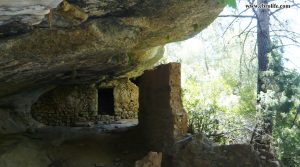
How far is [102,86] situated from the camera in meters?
12.9

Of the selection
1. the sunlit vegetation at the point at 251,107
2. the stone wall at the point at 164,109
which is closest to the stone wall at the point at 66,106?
the sunlit vegetation at the point at 251,107

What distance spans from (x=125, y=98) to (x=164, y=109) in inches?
248

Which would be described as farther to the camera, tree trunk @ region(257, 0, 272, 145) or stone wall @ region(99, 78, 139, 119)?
stone wall @ region(99, 78, 139, 119)

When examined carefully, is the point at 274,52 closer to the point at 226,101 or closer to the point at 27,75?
the point at 226,101

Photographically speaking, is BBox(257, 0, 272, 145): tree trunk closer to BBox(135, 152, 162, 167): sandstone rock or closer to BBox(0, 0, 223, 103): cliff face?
BBox(0, 0, 223, 103): cliff face

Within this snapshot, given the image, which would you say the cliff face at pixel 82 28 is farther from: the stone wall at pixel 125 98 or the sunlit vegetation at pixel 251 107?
the stone wall at pixel 125 98

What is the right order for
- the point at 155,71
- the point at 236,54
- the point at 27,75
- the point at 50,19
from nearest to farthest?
the point at 50,19, the point at 27,75, the point at 155,71, the point at 236,54

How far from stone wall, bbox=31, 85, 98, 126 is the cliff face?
206 inches

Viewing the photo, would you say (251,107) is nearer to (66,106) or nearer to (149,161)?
(149,161)

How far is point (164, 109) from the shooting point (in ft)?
24.4

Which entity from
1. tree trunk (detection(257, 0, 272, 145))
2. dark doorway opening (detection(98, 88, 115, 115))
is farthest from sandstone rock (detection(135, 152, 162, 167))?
dark doorway opening (detection(98, 88, 115, 115))

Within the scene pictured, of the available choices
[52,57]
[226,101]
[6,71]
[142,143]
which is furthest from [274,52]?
[6,71]

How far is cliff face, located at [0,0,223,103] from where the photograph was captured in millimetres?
4004

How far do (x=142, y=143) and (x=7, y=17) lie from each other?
220 inches
